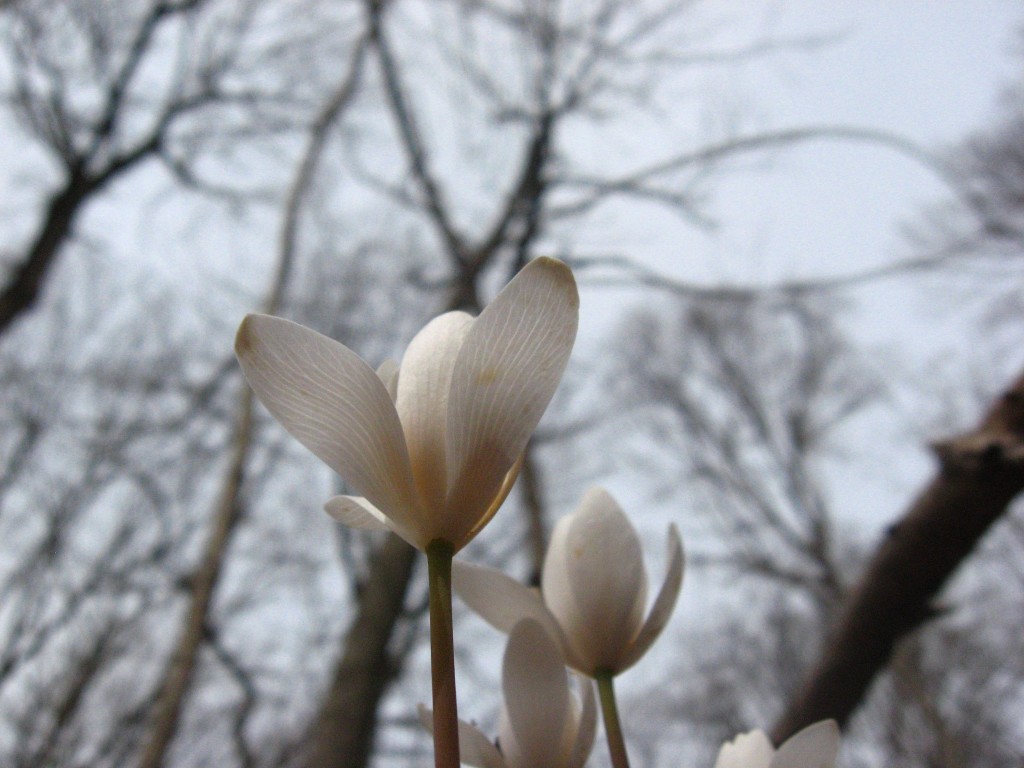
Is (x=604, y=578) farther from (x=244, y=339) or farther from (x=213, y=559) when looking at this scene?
(x=213, y=559)

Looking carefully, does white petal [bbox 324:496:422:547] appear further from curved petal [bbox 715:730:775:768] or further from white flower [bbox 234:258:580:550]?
curved petal [bbox 715:730:775:768]

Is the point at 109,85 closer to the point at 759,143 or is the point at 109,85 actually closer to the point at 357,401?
the point at 759,143

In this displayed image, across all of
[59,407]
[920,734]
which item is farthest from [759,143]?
[59,407]

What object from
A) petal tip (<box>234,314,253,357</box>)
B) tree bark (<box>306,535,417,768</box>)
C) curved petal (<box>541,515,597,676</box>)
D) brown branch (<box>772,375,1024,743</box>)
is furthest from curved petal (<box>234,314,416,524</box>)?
tree bark (<box>306,535,417,768</box>)

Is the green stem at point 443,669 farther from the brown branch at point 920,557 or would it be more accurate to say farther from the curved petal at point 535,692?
the brown branch at point 920,557

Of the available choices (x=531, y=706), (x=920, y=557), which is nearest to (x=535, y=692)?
(x=531, y=706)

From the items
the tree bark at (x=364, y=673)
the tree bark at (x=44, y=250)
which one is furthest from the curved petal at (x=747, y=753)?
the tree bark at (x=44, y=250)
